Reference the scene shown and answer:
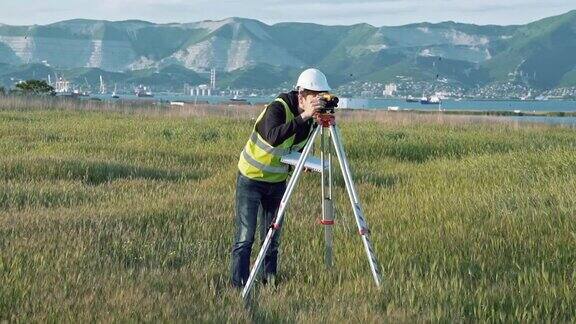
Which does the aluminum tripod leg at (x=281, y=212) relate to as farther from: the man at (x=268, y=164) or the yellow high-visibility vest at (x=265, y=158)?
the yellow high-visibility vest at (x=265, y=158)

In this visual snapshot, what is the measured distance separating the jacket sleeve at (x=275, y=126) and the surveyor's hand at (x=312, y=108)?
231 mm

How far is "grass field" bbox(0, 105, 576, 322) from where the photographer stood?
19.0 ft

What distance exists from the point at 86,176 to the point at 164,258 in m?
6.21

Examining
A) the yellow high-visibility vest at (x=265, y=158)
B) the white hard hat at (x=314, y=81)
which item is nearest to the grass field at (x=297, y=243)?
the yellow high-visibility vest at (x=265, y=158)

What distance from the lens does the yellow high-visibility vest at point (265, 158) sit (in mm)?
6812

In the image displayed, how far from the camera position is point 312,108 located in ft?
20.1

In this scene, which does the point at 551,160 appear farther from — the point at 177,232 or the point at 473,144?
the point at 177,232

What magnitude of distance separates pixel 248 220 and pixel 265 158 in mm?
589

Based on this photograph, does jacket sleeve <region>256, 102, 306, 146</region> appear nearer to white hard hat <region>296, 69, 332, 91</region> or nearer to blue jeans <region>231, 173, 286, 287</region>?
white hard hat <region>296, 69, 332, 91</region>

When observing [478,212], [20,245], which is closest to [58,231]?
[20,245]

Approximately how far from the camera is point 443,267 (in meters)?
7.08

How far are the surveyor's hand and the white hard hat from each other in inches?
6.1

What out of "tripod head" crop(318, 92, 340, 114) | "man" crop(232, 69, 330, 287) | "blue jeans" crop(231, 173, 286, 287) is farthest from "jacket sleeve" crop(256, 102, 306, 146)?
"blue jeans" crop(231, 173, 286, 287)

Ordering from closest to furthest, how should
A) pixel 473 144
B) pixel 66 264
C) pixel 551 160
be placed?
pixel 66 264
pixel 551 160
pixel 473 144
